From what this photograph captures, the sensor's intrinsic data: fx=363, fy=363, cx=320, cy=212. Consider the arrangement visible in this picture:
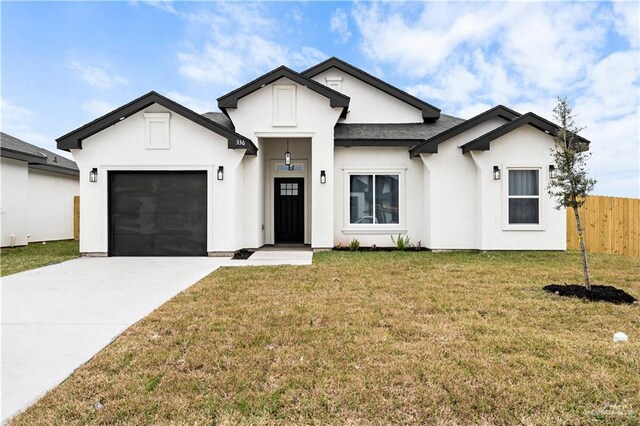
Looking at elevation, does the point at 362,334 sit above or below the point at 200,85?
below

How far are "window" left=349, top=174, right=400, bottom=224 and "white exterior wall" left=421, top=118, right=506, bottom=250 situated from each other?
1276 millimetres

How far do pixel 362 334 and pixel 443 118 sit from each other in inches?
517

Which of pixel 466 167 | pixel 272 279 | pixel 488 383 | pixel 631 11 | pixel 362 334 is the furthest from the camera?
pixel 466 167

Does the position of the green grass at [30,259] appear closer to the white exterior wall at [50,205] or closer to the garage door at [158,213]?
the garage door at [158,213]

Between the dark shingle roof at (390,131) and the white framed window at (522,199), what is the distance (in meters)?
3.02

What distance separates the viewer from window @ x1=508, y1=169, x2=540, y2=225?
10930mm

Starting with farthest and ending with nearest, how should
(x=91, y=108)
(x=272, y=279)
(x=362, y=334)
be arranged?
1. (x=91, y=108)
2. (x=272, y=279)
3. (x=362, y=334)

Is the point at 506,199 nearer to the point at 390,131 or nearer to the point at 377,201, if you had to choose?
the point at 377,201

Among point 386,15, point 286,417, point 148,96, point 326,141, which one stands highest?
point 386,15

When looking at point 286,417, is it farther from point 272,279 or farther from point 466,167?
point 466,167

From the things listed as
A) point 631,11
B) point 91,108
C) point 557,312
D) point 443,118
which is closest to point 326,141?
point 443,118

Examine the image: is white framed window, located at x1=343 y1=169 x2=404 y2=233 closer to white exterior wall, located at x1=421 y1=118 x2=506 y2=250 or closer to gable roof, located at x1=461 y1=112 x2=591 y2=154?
white exterior wall, located at x1=421 y1=118 x2=506 y2=250

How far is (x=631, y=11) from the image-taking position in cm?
1001

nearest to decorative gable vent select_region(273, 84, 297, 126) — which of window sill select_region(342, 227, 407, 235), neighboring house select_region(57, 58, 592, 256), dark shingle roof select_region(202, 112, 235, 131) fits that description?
neighboring house select_region(57, 58, 592, 256)
